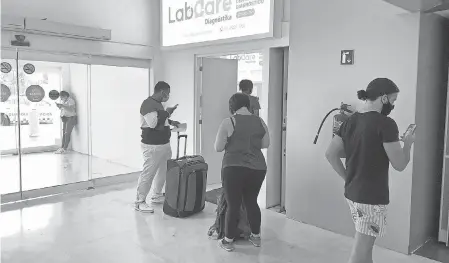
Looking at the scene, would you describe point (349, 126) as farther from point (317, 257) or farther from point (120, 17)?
point (120, 17)

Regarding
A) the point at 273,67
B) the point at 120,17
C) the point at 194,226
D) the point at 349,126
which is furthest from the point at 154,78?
the point at 349,126

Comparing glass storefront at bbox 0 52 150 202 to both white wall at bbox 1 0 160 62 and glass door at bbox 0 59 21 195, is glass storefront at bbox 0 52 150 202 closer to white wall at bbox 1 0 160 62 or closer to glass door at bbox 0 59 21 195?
glass door at bbox 0 59 21 195

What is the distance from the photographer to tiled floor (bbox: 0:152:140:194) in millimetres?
5373

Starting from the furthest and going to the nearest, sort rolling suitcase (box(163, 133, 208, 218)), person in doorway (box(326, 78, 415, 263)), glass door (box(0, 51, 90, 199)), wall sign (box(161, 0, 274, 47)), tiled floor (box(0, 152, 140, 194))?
tiled floor (box(0, 152, 140, 194)) < glass door (box(0, 51, 90, 199)) < wall sign (box(161, 0, 274, 47)) < rolling suitcase (box(163, 133, 208, 218)) < person in doorway (box(326, 78, 415, 263))

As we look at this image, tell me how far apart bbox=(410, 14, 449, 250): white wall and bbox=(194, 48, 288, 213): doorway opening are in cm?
149

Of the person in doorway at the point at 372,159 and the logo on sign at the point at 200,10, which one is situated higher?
the logo on sign at the point at 200,10

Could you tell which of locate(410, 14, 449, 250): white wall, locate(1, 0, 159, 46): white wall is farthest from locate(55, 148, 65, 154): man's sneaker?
locate(410, 14, 449, 250): white wall

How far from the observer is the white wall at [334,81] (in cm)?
318

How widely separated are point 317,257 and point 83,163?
4.24 metres

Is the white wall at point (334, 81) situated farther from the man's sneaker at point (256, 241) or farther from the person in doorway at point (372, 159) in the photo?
the person in doorway at point (372, 159)

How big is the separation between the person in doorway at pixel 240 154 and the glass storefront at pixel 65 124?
298 centimetres

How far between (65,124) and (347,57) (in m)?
4.61

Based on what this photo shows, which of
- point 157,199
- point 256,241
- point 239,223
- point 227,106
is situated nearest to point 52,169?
point 157,199

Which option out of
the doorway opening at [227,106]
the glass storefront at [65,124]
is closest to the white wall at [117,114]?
the glass storefront at [65,124]
